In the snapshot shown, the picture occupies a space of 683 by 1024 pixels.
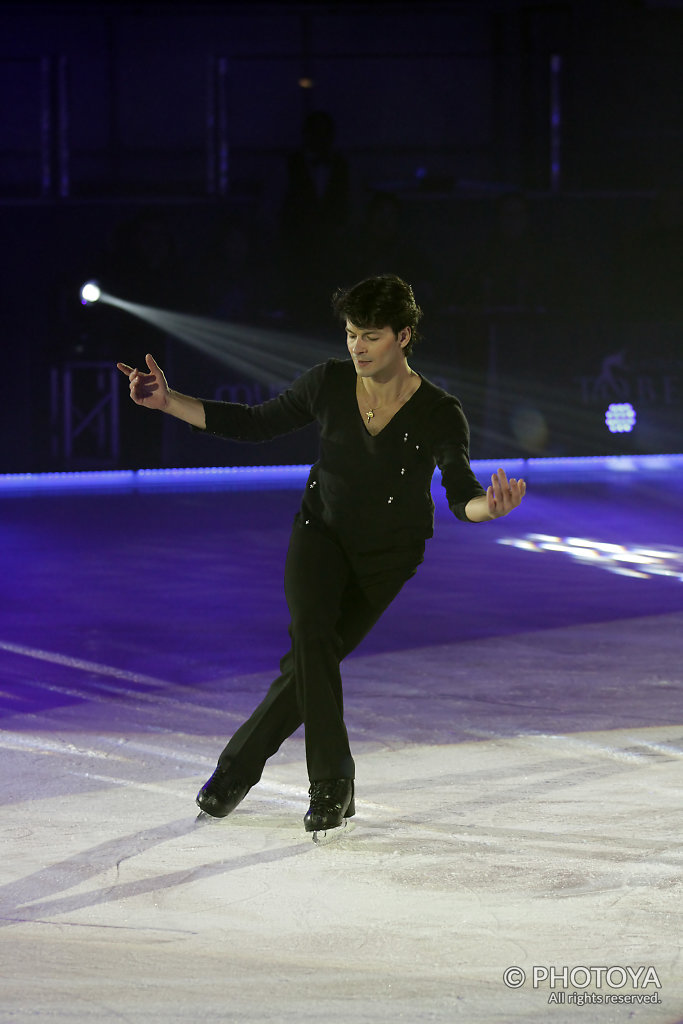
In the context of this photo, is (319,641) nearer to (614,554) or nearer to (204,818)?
(204,818)

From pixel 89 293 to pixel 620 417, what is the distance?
591cm

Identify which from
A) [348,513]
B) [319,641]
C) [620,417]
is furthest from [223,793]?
[620,417]

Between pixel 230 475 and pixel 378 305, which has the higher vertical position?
pixel 378 305

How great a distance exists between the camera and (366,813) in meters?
3.75

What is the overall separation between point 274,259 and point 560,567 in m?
7.37

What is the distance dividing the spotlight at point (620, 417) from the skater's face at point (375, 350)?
41.9ft

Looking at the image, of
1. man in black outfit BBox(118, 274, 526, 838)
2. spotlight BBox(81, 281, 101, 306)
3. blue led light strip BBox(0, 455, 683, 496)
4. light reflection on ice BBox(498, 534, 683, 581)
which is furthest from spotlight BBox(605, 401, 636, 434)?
man in black outfit BBox(118, 274, 526, 838)

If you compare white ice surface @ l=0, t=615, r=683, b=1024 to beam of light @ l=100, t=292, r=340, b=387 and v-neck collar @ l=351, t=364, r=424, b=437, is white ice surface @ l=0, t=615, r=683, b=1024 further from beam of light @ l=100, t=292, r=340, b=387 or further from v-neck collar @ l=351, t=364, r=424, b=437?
beam of light @ l=100, t=292, r=340, b=387

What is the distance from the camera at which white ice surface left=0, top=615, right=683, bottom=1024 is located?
2.63 meters

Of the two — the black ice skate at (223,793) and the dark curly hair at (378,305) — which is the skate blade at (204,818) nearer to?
the black ice skate at (223,793)

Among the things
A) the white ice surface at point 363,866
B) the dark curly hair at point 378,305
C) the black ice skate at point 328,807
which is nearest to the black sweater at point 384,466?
the dark curly hair at point 378,305

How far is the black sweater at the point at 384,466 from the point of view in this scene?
359cm

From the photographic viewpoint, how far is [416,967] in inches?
107

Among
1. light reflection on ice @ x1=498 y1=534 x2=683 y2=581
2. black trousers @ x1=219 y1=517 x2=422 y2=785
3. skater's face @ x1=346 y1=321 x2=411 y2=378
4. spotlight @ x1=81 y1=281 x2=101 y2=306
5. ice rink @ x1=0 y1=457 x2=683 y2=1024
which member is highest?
spotlight @ x1=81 y1=281 x2=101 y2=306
